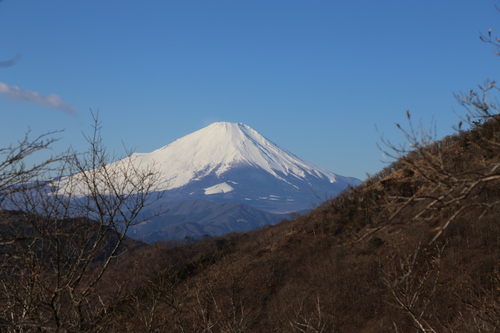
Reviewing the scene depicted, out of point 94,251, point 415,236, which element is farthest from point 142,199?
point 415,236

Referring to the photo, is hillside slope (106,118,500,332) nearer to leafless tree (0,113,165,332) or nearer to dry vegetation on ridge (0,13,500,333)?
dry vegetation on ridge (0,13,500,333)

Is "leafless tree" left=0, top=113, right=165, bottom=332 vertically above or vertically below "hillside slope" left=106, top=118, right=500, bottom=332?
above

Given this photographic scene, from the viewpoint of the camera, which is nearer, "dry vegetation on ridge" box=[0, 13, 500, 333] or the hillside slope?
"dry vegetation on ridge" box=[0, 13, 500, 333]

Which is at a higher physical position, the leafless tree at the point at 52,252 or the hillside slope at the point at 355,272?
the leafless tree at the point at 52,252

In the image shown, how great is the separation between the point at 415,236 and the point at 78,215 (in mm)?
25914

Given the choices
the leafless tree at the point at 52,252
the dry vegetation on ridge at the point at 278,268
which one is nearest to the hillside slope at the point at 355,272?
the dry vegetation on ridge at the point at 278,268

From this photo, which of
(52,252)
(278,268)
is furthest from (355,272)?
(52,252)

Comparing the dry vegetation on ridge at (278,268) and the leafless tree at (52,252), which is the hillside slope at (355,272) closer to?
the dry vegetation on ridge at (278,268)

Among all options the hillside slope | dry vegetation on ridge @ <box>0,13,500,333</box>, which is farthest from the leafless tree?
the hillside slope

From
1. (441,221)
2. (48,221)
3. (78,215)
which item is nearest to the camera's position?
(48,221)

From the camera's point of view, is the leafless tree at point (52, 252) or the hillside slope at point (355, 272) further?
the hillside slope at point (355, 272)

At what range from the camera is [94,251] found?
6.41 meters

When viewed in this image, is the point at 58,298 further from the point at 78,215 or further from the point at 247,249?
the point at 247,249

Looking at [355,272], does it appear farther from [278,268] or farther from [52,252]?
[52,252]
